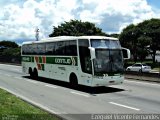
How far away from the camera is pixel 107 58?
63.3ft

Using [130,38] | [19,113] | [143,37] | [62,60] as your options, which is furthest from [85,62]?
[130,38]

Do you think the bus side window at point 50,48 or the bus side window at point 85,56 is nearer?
the bus side window at point 85,56

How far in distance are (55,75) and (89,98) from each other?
7799 millimetres

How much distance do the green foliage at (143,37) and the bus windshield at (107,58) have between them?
149ft

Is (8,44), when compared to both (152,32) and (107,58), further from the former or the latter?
(107,58)

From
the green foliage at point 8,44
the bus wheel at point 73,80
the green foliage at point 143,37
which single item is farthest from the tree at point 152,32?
the green foliage at point 8,44

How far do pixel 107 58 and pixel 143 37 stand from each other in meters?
47.4

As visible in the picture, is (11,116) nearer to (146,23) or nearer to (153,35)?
(153,35)

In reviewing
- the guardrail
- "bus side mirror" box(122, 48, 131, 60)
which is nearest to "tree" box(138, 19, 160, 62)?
the guardrail

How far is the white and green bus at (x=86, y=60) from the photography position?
62.4 feet

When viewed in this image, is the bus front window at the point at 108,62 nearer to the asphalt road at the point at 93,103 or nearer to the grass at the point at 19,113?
the asphalt road at the point at 93,103

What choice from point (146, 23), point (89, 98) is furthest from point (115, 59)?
point (146, 23)

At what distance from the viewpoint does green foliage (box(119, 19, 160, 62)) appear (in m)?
65.1

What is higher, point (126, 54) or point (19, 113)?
point (126, 54)
